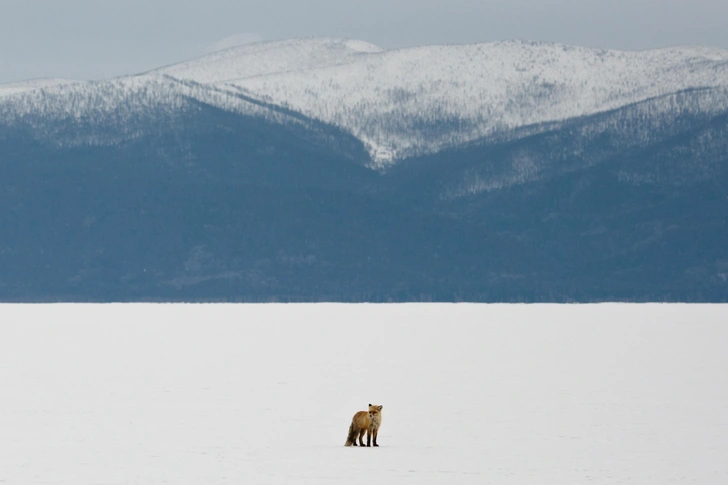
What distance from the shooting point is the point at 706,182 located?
167 meters

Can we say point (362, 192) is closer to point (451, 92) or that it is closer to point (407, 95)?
point (407, 95)

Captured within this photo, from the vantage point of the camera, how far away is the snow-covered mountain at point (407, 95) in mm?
176875
